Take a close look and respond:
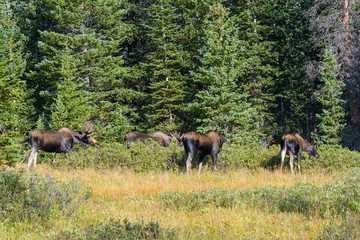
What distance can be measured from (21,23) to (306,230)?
1267 inches

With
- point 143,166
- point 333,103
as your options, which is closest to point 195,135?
point 143,166

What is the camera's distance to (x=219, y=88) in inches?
901

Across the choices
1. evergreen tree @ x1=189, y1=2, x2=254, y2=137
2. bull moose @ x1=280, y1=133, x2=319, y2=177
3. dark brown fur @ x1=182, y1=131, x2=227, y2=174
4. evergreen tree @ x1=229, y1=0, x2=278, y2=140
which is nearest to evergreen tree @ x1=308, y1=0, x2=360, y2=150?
evergreen tree @ x1=189, y1=2, x2=254, y2=137

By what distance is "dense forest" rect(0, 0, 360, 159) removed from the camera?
877 inches

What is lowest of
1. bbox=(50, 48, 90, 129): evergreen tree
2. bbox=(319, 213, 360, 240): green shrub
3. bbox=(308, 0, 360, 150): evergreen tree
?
bbox=(319, 213, 360, 240): green shrub

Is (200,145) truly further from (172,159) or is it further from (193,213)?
(193,213)

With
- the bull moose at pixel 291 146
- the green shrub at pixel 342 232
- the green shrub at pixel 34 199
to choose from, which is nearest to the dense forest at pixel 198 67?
the bull moose at pixel 291 146

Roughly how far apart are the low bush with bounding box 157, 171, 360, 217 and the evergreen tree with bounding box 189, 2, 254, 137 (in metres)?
12.8

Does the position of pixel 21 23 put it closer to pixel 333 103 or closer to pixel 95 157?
pixel 95 157

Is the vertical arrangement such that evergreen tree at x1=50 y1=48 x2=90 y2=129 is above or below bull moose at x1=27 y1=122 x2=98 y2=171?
above

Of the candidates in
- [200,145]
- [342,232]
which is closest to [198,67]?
[200,145]

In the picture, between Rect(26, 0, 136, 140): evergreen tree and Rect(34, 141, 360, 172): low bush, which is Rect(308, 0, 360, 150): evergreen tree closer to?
Rect(34, 141, 360, 172): low bush

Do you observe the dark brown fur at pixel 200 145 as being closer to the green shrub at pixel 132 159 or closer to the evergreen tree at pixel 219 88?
the green shrub at pixel 132 159

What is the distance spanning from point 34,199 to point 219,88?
54.8 ft
